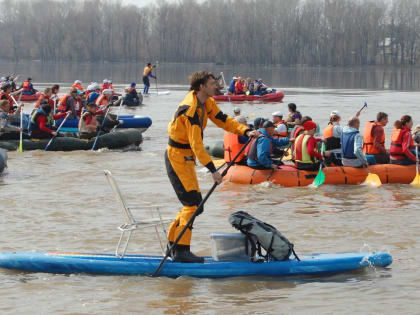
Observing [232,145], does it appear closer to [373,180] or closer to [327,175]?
[327,175]

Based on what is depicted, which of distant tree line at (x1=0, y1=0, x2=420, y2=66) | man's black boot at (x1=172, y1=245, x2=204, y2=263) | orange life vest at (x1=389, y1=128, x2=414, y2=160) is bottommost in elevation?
man's black boot at (x1=172, y1=245, x2=204, y2=263)

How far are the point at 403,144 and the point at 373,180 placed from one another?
0.90 meters

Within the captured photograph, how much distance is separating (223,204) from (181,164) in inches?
168

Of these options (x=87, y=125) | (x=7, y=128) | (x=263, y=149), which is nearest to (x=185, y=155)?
(x=263, y=149)

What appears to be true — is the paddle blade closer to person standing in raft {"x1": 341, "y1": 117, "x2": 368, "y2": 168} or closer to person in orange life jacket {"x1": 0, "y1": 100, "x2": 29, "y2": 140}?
person standing in raft {"x1": 341, "y1": 117, "x2": 368, "y2": 168}

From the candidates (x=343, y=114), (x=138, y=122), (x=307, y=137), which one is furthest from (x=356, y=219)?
(x=343, y=114)

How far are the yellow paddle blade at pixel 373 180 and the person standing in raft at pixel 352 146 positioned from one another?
237mm

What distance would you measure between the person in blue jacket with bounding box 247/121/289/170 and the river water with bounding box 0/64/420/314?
1.43 feet

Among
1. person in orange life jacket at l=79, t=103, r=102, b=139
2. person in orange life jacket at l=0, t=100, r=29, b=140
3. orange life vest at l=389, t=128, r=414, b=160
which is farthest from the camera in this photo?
person in orange life jacket at l=79, t=103, r=102, b=139

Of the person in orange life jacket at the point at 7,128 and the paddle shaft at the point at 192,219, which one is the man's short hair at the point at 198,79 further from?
the person in orange life jacket at the point at 7,128

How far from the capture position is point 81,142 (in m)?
16.7

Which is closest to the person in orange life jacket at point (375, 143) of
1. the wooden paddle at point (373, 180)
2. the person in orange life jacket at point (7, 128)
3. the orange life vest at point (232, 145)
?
the wooden paddle at point (373, 180)

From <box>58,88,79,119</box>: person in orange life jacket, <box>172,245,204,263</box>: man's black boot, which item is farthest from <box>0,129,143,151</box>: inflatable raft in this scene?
<box>172,245,204,263</box>: man's black boot

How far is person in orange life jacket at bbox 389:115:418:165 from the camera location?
1295 centimetres
